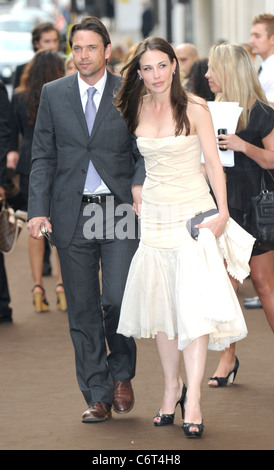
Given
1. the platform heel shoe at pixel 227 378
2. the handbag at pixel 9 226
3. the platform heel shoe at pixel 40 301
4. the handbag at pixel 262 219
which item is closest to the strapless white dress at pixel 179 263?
the handbag at pixel 262 219

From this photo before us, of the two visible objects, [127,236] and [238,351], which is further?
[238,351]

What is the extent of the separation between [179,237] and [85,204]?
26.3 inches

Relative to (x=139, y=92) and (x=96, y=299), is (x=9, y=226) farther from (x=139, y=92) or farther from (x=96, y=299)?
(x=139, y=92)

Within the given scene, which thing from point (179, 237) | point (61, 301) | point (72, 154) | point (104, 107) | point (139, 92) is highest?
point (139, 92)

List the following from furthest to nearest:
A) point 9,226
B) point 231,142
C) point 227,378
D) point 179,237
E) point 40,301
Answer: point 40,301 → point 9,226 → point 227,378 → point 231,142 → point 179,237

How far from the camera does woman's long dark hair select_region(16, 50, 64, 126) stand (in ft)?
33.2

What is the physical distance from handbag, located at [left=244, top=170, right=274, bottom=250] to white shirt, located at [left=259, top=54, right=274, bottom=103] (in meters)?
2.86

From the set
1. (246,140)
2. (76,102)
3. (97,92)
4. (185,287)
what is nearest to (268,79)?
(246,140)

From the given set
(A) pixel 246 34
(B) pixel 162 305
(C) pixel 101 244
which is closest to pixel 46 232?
(C) pixel 101 244

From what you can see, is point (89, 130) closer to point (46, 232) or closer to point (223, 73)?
point (46, 232)

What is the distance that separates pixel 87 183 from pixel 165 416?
1388mm

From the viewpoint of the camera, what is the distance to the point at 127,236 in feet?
21.6

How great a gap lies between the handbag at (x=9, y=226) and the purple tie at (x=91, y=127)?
317 centimetres

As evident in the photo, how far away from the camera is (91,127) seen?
652 centimetres
